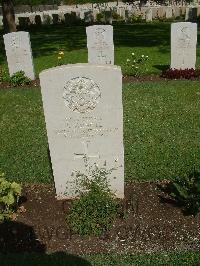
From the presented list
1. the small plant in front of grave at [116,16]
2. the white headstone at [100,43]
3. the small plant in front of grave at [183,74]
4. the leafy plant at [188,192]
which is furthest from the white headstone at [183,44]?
the small plant in front of grave at [116,16]

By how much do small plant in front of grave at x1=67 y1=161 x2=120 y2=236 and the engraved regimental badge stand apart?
105 centimetres

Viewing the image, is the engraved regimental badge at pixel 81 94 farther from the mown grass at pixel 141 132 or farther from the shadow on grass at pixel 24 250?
the mown grass at pixel 141 132

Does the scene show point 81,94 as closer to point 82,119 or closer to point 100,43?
point 82,119

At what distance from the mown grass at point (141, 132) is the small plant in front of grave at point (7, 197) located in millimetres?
1169

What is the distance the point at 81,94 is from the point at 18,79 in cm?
796

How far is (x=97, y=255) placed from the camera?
5008 mm

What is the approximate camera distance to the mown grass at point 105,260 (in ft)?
15.9

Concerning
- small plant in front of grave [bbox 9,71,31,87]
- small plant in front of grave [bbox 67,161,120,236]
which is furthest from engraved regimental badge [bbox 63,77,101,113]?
small plant in front of grave [bbox 9,71,31,87]

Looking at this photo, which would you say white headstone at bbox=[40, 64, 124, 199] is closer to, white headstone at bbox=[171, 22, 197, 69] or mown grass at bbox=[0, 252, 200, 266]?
mown grass at bbox=[0, 252, 200, 266]

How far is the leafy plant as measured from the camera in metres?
5.45

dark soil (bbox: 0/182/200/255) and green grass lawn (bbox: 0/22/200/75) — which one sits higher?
green grass lawn (bbox: 0/22/200/75)

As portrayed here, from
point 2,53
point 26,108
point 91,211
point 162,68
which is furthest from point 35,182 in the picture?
point 2,53

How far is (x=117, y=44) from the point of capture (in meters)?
20.0

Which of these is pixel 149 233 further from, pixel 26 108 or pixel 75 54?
pixel 75 54
